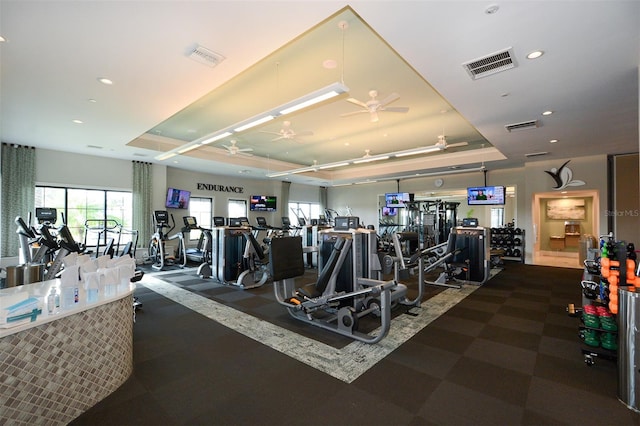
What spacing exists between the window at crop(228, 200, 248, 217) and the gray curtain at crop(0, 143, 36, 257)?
593 cm

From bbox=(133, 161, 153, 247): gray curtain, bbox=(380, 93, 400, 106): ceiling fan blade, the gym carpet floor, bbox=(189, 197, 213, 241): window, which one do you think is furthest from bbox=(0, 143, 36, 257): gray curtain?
bbox=(380, 93, 400, 106): ceiling fan blade

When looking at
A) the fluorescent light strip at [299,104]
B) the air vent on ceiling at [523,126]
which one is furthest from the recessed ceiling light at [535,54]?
the air vent on ceiling at [523,126]

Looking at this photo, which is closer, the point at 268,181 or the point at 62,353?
the point at 62,353

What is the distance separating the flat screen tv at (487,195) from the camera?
9203mm

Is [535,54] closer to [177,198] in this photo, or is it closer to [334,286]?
[334,286]

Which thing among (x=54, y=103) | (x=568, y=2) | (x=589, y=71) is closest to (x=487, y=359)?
(x=568, y=2)

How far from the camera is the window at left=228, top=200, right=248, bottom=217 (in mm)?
11906

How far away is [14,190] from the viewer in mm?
6730

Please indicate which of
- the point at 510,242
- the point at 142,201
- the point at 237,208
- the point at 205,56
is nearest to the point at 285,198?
the point at 237,208

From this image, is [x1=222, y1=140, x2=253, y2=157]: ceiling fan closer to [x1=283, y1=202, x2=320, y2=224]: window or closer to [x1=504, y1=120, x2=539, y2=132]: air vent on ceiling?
[x1=283, y1=202, x2=320, y2=224]: window

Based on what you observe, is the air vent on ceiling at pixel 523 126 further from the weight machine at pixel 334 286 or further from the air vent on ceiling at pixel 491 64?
the weight machine at pixel 334 286

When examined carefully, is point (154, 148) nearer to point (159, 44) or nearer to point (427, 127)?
point (159, 44)

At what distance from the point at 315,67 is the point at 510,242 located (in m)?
8.64

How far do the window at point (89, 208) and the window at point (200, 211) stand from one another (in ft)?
6.88
